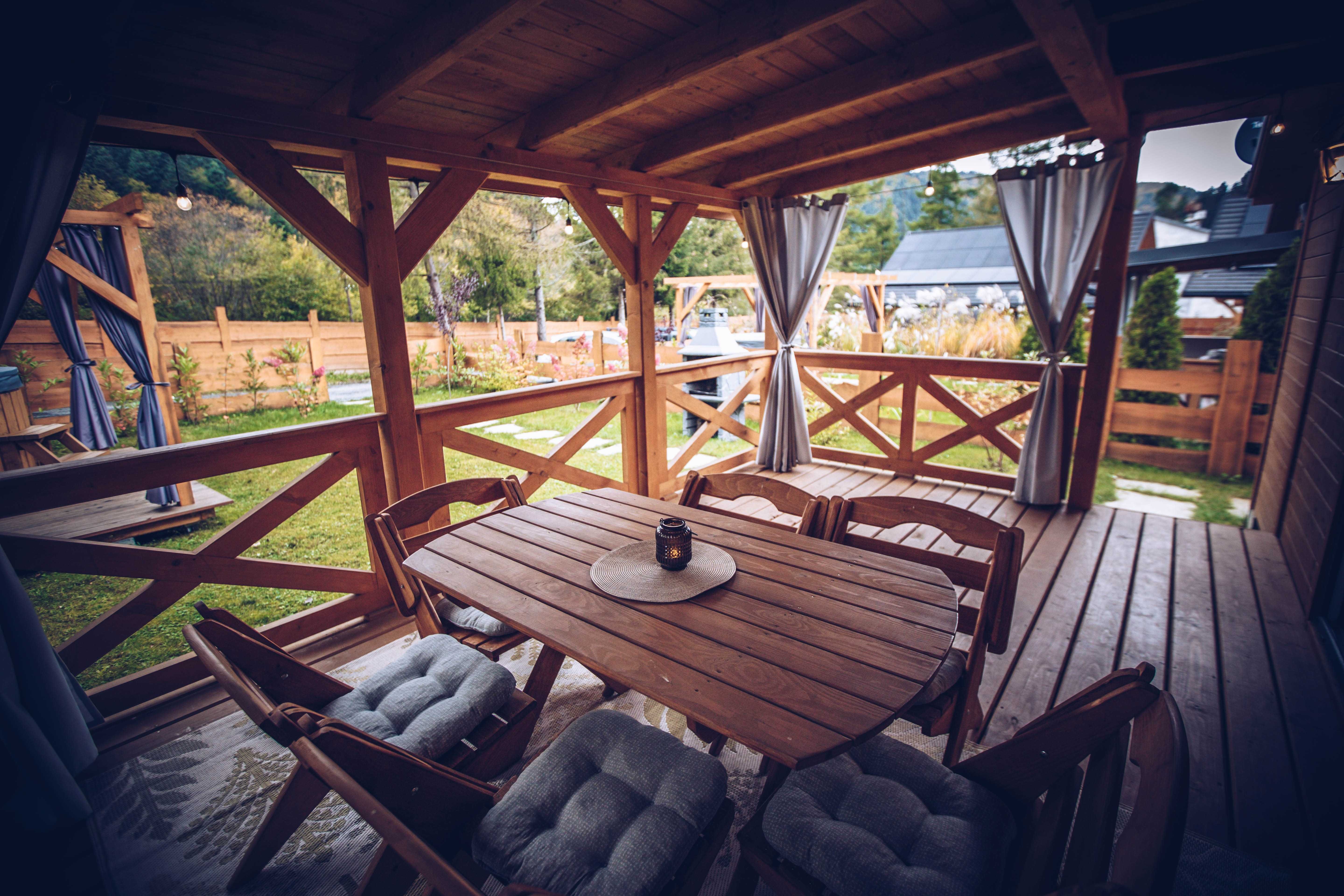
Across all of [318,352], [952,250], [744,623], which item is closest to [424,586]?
[744,623]

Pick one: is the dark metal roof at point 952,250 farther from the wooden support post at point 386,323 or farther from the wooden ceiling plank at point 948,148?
the wooden support post at point 386,323

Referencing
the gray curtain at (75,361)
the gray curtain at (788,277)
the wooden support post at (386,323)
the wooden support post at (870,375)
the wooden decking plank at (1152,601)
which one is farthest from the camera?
the wooden support post at (870,375)

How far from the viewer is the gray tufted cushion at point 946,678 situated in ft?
5.07

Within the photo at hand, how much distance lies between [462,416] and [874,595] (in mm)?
2250

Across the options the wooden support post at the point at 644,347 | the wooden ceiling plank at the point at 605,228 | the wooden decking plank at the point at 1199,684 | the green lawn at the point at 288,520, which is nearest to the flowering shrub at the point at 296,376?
the green lawn at the point at 288,520

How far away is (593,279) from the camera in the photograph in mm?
11398

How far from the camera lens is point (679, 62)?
226 cm

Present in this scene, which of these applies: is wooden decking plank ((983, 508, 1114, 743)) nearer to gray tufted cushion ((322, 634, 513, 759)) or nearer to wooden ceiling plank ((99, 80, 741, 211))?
gray tufted cushion ((322, 634, 513, 759))

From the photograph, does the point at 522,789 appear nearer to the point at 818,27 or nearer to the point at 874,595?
the point at 874,595

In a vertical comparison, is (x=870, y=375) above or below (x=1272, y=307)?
below

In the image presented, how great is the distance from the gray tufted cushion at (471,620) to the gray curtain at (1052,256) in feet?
12.0

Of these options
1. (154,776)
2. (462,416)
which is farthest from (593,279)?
(154,776)

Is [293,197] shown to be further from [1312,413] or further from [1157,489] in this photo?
[1157,489]

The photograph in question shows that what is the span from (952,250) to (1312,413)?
39.5 ft
